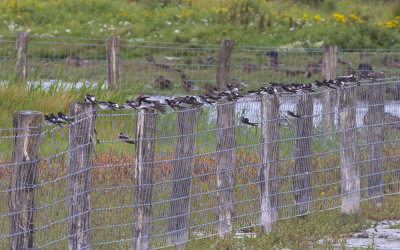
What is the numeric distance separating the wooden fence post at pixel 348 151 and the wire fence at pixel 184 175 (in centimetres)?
1

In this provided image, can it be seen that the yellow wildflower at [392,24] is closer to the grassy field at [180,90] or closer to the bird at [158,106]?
the grassy field at [180,90]

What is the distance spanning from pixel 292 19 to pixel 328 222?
14149 millimetres

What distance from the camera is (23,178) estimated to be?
5.32 meters

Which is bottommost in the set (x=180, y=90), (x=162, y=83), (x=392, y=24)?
(x=180, y=90)

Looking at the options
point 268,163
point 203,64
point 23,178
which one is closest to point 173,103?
point 268,163

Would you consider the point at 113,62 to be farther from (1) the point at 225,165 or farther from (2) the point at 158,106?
(2) the point at 158,106

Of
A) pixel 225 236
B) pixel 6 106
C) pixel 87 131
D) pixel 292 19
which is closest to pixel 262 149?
pixel 225 236

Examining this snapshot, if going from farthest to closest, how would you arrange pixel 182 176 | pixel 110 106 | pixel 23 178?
1. pixel 182 176
2. pixel 110 106
3. pixel 23 178

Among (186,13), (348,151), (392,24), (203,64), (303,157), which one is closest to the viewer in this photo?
(303,157)

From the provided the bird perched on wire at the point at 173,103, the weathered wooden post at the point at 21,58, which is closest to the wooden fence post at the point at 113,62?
the weathered wooden post at the point at 21,58

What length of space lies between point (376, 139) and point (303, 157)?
5.08 feet

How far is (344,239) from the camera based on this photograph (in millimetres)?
6602

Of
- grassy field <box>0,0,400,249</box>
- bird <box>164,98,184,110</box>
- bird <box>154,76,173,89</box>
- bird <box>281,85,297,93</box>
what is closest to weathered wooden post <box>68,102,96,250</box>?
grassy field <box>0,0,400,249</box>

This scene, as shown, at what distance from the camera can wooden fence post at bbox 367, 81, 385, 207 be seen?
8.16 metres
